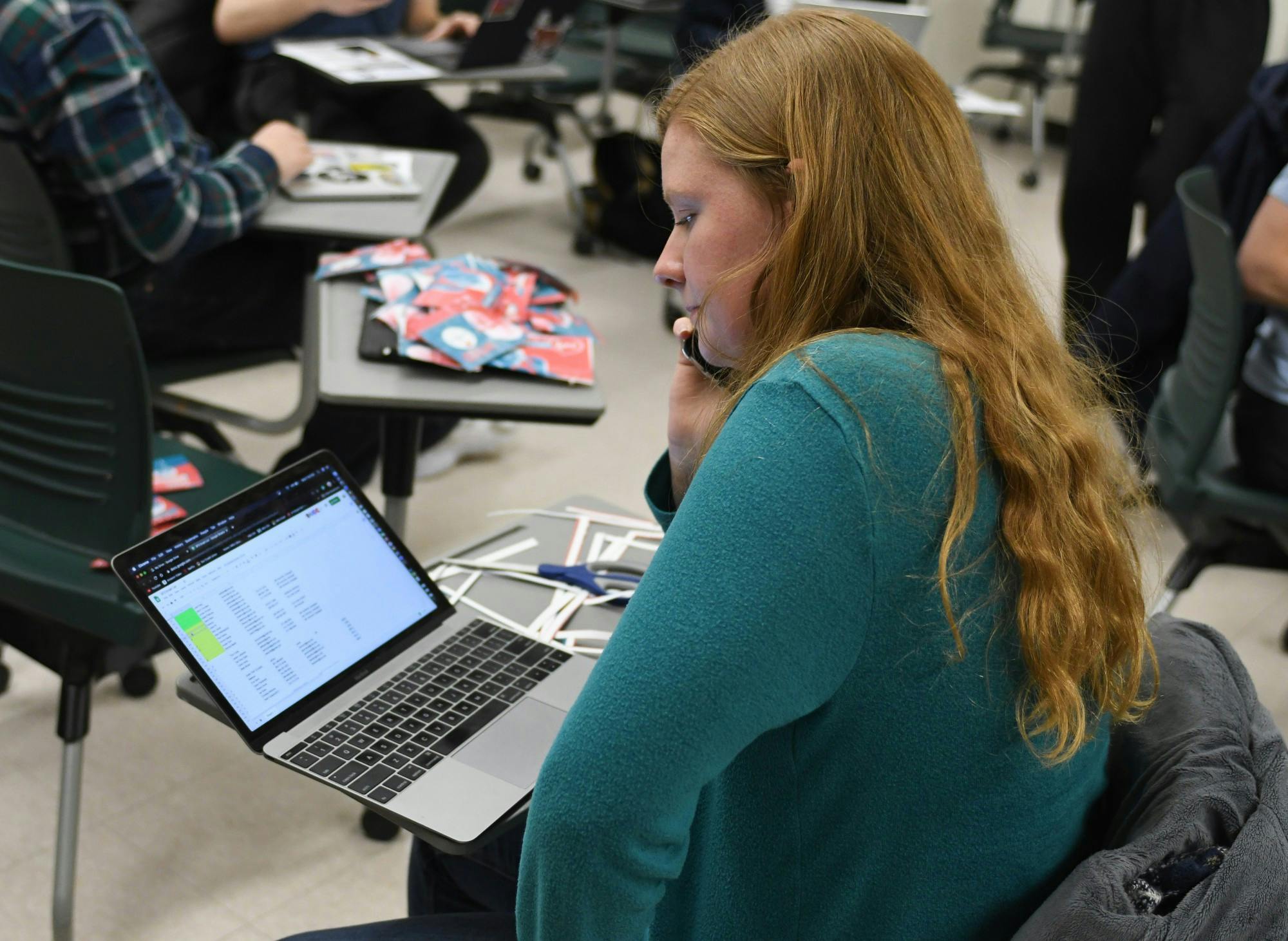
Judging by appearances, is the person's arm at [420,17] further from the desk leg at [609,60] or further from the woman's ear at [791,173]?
the woman's ear at [791,173]

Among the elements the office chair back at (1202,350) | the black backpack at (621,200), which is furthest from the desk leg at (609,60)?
the office chair back at (1202,350)

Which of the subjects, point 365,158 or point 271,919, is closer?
point 271,919

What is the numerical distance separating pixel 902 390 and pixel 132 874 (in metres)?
1.45

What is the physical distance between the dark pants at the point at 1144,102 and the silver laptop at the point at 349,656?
74.8 inches

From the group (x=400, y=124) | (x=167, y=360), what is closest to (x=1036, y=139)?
(x=400, y=124)

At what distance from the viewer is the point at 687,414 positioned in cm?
105

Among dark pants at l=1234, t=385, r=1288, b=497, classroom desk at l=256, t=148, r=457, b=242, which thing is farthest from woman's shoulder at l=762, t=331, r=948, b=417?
dark pants at l=1234, t=385, r=1288, b=497

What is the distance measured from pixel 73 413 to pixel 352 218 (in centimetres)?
79

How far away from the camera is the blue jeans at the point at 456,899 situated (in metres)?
1.02

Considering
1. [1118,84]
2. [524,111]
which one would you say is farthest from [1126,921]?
[524,111]

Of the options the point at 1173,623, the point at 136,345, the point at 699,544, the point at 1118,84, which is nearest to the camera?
the point at 699,544

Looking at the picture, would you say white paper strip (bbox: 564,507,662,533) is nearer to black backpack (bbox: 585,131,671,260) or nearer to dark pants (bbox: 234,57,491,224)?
dark pants (bbox: 234,57,491,224)

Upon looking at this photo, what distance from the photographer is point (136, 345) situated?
1.35 meters

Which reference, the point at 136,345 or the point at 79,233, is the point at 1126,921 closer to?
the point at 136,345
